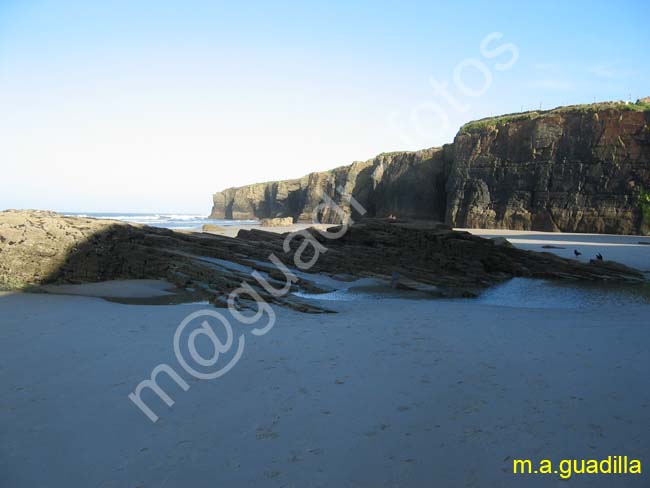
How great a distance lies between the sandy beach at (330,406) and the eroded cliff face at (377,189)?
3814cm

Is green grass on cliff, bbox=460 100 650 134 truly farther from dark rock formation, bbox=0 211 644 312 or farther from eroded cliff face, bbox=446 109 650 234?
dark rock formation, bbox=0 211 644 312

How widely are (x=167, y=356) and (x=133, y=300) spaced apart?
9.37ft

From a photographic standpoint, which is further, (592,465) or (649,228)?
(649,228)

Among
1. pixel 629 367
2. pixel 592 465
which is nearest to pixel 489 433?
pixel 592 465

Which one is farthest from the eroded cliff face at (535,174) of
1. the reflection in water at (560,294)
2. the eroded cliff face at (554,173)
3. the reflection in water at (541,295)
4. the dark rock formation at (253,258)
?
the reflection in water at (541,295)

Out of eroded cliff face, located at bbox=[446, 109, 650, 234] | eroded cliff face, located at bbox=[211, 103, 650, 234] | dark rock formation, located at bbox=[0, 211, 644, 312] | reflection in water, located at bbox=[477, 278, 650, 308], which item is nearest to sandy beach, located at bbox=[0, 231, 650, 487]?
dark rock formation, located at bbox=[0, 211, 644, 312]

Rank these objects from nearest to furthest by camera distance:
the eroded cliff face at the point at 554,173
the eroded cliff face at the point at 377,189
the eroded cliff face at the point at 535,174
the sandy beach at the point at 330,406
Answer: the sandy beach at the point at 330,406
the eroded cliff face at the point at 554,173
the eroded cliff face at the point at 535,174
the eroded cliff face at the point at 377,189

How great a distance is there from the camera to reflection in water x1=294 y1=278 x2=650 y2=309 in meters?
7.30

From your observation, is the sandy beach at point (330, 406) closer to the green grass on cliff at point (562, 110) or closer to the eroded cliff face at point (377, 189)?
the green grass on cliff at point (562, 110)

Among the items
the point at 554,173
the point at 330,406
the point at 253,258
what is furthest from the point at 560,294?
the point at 554,173

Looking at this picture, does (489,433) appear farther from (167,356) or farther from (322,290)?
(322,290)

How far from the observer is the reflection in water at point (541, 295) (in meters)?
7.30

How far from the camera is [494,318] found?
5586 millimetres

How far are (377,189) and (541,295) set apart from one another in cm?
3907
